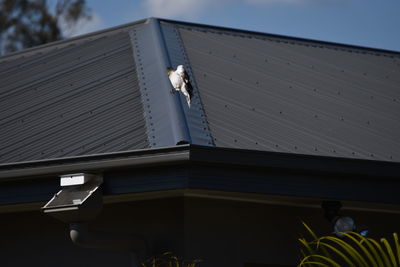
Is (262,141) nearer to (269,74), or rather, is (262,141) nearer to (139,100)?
(139,100)

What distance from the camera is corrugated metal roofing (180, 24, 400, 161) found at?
7.32 m

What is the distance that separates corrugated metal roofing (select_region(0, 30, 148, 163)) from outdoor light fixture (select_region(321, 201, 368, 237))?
1.60m

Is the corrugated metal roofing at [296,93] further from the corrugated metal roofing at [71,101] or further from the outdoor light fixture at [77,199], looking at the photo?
the outdoor light fixture at [77,199]

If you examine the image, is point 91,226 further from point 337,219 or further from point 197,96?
point 337,219

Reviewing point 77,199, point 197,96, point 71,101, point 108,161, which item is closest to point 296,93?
point 197,96

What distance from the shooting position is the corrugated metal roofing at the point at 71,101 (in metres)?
6.88

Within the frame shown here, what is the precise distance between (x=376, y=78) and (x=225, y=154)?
5317mm

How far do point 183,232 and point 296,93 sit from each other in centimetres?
307

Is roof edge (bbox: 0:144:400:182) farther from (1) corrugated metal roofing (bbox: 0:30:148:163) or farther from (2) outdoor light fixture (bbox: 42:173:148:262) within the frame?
(1) corrugated metal roofing (bbox: 0:30:148:163)

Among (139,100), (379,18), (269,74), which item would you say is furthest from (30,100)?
(379,18)

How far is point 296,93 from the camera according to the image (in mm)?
9047

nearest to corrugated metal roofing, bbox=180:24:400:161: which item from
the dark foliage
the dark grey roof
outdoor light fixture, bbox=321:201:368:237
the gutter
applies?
the dark grey roof

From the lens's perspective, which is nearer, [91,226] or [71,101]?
[91,226]

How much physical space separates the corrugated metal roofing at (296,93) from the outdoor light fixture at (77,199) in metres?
1.12
